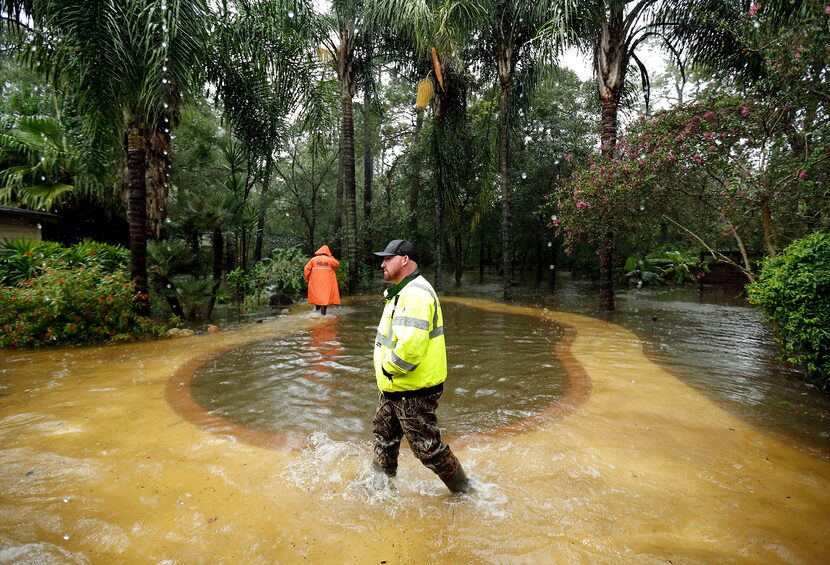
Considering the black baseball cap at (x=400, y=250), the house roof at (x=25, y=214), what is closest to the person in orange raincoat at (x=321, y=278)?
the house roof at (x=25, y=214)

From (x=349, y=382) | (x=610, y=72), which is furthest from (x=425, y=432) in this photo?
(x=610, y=72)

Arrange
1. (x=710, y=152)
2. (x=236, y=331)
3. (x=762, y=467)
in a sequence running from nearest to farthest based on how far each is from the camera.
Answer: (x=762, y=467)
(x=710, y=152)
(x=236, y=331)

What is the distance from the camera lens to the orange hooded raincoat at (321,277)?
10578 millimetres

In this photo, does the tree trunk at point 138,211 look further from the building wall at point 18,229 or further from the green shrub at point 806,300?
the green shrub at point 806,300

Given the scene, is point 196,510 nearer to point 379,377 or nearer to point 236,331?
point 379,377

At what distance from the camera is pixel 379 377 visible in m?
2.87

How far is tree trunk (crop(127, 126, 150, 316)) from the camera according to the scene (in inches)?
312

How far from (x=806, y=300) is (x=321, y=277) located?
903 centimetres

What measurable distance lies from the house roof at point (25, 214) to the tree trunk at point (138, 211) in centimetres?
505

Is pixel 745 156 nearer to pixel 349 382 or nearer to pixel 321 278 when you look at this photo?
pixel 349 382

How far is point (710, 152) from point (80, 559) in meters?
9.02

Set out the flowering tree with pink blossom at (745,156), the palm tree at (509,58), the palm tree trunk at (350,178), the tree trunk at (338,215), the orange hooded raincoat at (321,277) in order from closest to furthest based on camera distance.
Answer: the flowering tree with pink blossom at (745,156), the orange hooded raincoat at (321,277), the palm tree at (509,58), the palm tree trunk at (350,178), the tree trunk at (338,215)

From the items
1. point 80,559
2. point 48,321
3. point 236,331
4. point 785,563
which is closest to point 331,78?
point 236,331

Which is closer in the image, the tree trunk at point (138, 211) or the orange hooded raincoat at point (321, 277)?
the tree trunk at point (138, 211)
